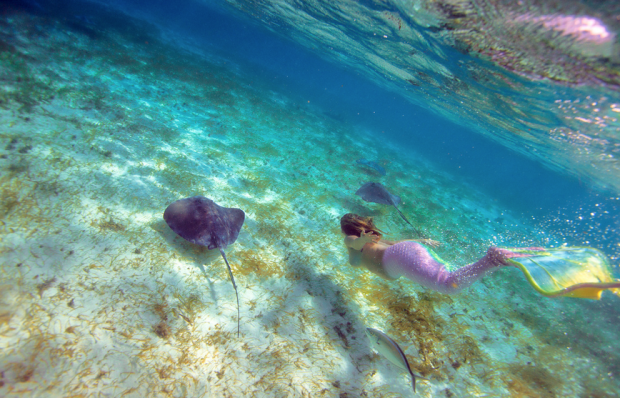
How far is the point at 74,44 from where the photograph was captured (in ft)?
48.7

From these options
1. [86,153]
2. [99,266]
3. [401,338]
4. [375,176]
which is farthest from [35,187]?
[375,176]

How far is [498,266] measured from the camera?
3.36 m

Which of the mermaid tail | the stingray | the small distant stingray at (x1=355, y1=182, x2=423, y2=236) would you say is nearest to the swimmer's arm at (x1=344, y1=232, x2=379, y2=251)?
the mermaid tail

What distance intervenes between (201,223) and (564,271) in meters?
5.96

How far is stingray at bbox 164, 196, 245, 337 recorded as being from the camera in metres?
4.79

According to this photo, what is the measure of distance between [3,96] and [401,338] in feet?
45.9

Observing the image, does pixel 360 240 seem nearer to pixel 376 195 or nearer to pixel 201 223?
pixel 201 223

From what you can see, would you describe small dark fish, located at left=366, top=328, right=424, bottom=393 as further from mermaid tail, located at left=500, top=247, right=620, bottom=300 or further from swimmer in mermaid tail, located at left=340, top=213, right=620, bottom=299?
mermaid tail, located at left=500, top=247, right=620, bottom=300

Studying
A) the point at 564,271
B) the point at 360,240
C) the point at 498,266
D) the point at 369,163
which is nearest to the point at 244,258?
the point at 360,240

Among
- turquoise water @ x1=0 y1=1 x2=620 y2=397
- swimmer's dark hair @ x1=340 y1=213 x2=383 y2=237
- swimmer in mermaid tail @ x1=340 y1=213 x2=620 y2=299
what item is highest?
swimmer in mermaid tail @ x1=340 y1=213 x2=620 y2=299

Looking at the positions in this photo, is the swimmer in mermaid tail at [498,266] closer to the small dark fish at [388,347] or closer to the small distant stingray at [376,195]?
the small dark fish at [388,347]

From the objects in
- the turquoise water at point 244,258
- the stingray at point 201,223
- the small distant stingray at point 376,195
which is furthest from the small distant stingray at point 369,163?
the stingray at point 201,223

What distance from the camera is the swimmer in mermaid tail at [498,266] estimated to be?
9.23 ft

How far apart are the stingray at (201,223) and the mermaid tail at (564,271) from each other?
16.0 feet
